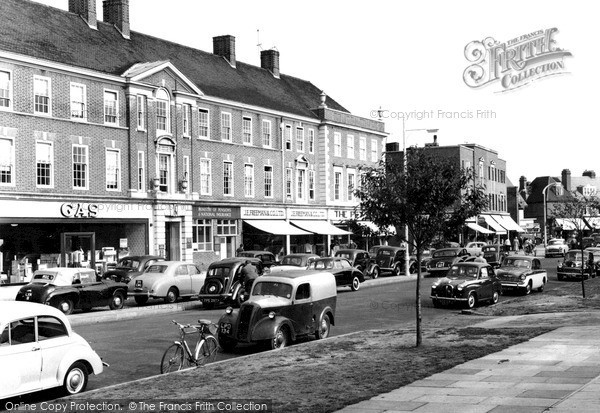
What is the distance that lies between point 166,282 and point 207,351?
14.1 m

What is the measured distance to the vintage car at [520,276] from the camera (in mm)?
31344

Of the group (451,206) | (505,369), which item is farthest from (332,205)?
(505,369)

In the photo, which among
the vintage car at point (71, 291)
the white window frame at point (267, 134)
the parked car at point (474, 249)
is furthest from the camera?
the white window frame at point (267, 134)

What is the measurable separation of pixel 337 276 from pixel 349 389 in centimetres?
2115

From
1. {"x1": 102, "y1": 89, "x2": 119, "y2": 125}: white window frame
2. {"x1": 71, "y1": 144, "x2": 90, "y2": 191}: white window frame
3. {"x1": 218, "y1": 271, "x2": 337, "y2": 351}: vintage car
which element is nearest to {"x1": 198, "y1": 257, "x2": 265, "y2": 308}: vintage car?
{"x1": 218, "y1": 271, "x2": 337, "y2": 351}: vintage car

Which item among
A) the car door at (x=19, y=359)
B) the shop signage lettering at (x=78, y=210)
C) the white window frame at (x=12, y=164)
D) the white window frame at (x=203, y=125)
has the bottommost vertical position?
the car door at (x=19, y=359)

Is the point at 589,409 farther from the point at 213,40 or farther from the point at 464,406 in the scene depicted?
the point at 213,40

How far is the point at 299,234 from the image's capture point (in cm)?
5166

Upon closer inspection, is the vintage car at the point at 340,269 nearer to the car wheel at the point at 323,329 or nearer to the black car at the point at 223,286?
the black car at the point at 223,286

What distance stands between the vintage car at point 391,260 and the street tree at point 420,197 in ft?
80.5

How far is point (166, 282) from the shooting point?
92.8 feet

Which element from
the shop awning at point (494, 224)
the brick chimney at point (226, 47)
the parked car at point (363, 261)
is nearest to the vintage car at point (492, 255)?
the parked car at point (363, 261)

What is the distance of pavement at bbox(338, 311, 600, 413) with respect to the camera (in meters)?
10.1

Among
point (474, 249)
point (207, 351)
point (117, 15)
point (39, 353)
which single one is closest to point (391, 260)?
point (474, 249)
